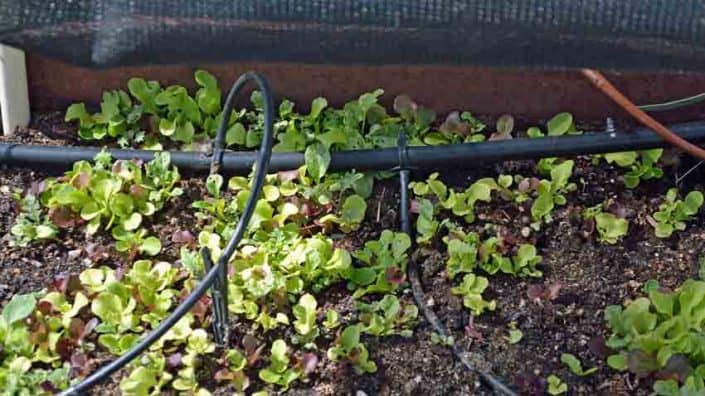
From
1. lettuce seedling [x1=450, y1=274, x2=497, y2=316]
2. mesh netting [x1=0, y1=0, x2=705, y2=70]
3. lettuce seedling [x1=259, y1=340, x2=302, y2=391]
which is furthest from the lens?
lettuce seedling [x1=450, y1=274, x2=497, y2=316]

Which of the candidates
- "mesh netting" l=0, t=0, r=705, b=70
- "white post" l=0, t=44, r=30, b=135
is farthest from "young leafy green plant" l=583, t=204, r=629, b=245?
"white post" l=0, t=44, r=30, b=135

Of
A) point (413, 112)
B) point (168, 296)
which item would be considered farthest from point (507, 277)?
point (168, 296)

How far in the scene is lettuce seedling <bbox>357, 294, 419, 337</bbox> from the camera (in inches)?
65.6

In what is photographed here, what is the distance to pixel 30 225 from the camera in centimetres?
182

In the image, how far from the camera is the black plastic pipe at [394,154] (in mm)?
1923

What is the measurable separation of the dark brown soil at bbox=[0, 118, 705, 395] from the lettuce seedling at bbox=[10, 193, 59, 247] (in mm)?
18

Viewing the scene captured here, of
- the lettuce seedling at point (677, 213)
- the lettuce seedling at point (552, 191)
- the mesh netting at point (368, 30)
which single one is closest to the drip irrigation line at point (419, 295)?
the lettuce seedling at point (552, 191)

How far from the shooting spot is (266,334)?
1667 millimetres

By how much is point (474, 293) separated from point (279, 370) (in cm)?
36

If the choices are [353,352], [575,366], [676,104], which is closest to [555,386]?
[575,366]

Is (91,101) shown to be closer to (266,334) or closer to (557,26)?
(266,334)

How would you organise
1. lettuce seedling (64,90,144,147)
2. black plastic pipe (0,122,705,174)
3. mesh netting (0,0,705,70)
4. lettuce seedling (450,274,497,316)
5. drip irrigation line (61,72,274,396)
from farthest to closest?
lettuce seedling (64,90,144,147)
black plastic pipe (0,122,705,174)
lettuce seedling (450,274,497,316)
drip irrigation line (61,72,274,396)
mesh netting (0,0,705,70)

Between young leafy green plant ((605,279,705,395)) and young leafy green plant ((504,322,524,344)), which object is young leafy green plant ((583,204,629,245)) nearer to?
young leafy green plant ((605,279,705,395))

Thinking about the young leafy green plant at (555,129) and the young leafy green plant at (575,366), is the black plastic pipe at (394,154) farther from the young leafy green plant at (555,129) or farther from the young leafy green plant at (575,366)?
the young leafy green plant at (575,366)
